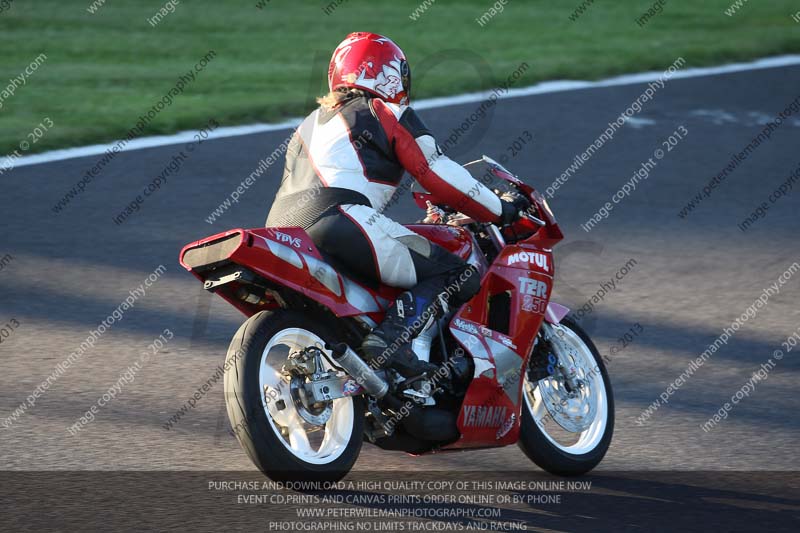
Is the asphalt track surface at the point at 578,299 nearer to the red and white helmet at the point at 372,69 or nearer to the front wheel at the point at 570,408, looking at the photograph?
the front wheel at the point at 570,408

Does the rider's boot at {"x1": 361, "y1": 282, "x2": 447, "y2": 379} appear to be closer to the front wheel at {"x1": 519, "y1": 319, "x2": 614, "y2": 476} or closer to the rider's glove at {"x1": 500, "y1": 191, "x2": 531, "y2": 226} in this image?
the rider's glove at {"x1": 500, "y1": 191, "x2": 531, "y2": 226}

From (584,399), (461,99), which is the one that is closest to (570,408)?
(584,399)

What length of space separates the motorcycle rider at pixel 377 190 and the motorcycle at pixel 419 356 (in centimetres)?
10

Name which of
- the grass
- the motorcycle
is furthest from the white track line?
the motorcycle

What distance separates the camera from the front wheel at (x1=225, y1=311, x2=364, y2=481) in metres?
5.11

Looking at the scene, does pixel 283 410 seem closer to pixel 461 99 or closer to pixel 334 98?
pixel 334 98

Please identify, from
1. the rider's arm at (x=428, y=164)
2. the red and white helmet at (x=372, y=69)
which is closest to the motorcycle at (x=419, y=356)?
the rider's arm at (x=428, y=164)

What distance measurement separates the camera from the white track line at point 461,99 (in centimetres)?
1102

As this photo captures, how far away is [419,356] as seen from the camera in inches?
224

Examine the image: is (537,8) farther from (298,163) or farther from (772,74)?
(298,163)

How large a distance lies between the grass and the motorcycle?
18.7 feet

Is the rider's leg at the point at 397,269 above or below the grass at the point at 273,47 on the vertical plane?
above

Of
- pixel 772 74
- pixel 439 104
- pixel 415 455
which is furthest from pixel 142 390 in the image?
pixel 772 74

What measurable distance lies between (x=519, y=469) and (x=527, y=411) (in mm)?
262
